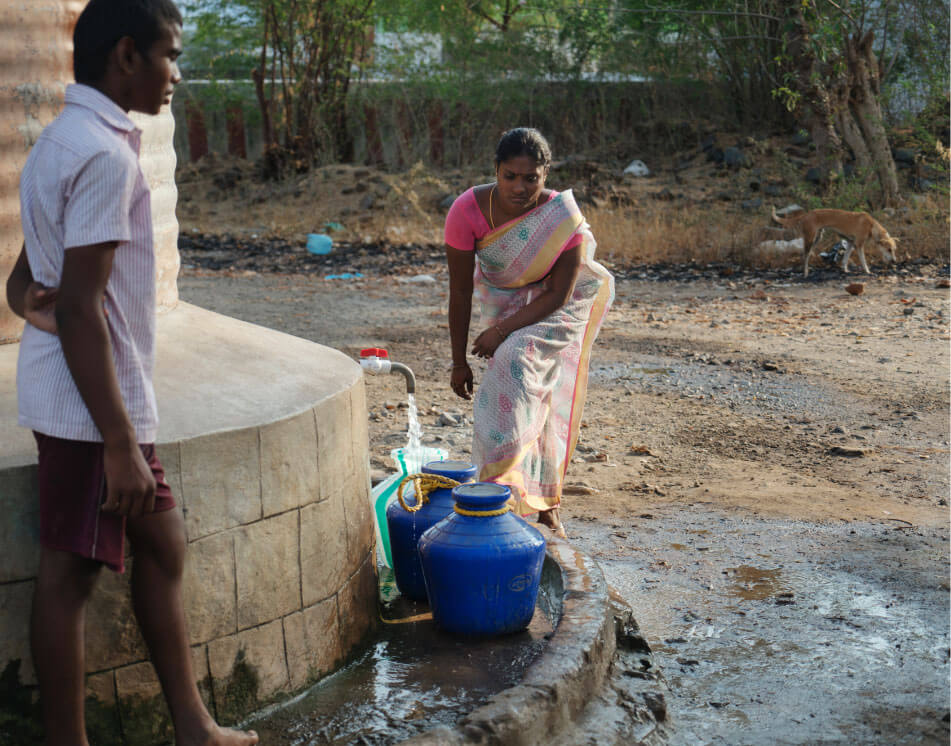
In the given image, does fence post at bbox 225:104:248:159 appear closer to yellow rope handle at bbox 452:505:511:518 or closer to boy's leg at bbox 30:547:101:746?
yellow rope handle at bbox 452:505:511:518

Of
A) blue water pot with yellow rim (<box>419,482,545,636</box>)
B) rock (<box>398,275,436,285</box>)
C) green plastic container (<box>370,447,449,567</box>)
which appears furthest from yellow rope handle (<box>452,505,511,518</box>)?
rock (<box>398,275,436,285</box>)

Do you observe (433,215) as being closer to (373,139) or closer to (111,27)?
(373,139)

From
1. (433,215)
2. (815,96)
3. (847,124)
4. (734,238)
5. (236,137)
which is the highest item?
(815,96)

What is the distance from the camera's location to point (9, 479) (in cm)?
206

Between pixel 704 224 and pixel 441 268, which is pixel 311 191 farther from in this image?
Result: pixel 704 224

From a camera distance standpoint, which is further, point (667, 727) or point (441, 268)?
point (441, 268)

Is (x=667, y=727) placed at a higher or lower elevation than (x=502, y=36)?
lower

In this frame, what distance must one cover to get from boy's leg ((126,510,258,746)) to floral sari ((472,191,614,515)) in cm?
161

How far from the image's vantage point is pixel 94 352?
175 centimetres

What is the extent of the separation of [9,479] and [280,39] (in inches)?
591

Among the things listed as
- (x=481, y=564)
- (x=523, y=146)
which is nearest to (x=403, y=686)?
(x=481, y=564)

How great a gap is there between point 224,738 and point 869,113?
12.0 meters

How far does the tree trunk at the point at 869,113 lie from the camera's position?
12.0 m

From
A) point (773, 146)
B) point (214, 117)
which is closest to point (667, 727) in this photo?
point (773, 146)
